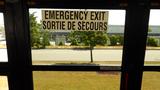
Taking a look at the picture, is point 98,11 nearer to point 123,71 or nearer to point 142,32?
point 142,32

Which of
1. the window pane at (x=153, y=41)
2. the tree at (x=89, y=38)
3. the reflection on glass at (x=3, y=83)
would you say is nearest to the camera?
the window pane at (x=153, y=41)

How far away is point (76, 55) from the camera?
132 inches

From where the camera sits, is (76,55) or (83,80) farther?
(83,80)

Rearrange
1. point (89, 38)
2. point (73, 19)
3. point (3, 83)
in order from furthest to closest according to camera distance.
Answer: point (3, 83) < point (89, 38) < point (73, 19)

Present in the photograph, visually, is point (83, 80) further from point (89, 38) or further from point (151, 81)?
point (151, 81)

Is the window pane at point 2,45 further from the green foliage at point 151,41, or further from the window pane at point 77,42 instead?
the green foliage at point 151,41

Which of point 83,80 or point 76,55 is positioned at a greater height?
point 76,55

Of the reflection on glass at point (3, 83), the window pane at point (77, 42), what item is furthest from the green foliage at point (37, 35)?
the reflection on glass at point (3, 83)

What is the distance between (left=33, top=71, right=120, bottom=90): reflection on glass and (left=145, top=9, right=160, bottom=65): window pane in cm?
47

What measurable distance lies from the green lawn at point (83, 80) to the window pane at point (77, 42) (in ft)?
0.60

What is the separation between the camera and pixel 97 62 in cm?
335

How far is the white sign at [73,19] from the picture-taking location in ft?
10.4

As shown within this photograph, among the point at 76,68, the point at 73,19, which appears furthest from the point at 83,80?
the point at 73,19

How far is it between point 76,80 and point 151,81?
3.36 ft
